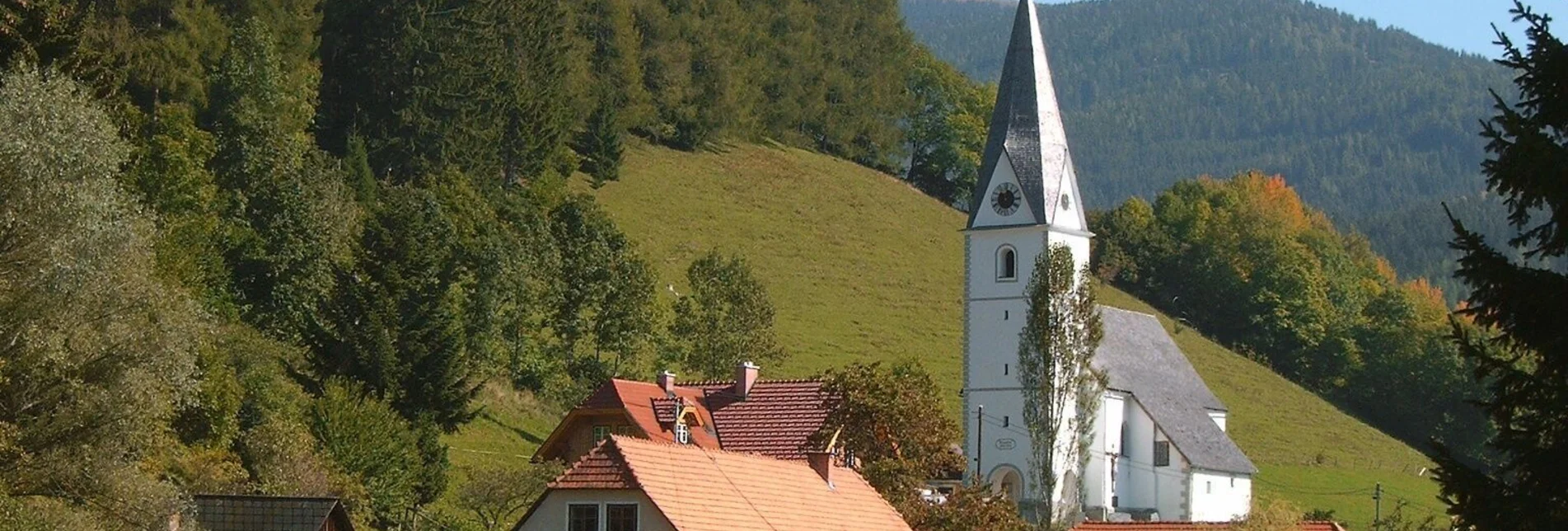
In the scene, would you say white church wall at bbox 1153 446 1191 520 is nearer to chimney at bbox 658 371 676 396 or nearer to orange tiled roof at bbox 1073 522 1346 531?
orange tiled roof at bbox 1073 522 1346 531

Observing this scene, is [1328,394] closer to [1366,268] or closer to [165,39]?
[1366,268]

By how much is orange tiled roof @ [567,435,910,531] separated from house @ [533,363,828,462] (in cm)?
1491

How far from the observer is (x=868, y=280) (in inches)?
3735

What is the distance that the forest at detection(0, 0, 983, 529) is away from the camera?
102ft

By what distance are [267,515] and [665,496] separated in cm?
612

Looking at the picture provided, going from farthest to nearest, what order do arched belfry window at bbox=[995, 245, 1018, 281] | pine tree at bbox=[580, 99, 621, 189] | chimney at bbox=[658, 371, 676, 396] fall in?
pine tree at bbox=[580, 99, 621, 189] → arched belfry window at bbox=[995, 245, 1018, 281] → chimney at bbox=[658, 371, 676, 396]

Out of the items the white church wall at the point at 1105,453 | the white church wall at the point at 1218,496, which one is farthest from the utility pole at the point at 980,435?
the white church wall at the point at 1218,496

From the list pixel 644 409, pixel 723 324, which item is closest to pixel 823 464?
pixel 644 409

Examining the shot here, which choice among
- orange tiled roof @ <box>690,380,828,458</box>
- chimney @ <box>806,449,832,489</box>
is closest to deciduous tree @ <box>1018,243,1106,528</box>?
orange tiled roof @ <box>690,380,828,458</box>

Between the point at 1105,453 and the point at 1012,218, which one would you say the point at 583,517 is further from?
the point at 1105,453

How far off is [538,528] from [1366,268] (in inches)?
4007

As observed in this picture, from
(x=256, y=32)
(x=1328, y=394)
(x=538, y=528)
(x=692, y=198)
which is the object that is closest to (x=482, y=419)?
(x=256, y=32)

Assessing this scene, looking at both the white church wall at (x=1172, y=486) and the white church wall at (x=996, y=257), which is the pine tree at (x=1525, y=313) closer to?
the white church wall at (x=996, y=257)

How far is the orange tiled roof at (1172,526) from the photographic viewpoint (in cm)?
4997
